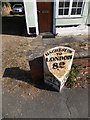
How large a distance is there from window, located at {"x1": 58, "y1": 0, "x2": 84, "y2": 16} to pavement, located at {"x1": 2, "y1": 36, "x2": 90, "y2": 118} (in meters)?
3.56

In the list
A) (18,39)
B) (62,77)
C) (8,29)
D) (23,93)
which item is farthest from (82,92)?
(8,29)

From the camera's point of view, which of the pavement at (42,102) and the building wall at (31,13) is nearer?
the pavement at (42,102)

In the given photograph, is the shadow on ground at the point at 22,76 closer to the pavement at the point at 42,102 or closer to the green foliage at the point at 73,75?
the pavement at the point at 42,102

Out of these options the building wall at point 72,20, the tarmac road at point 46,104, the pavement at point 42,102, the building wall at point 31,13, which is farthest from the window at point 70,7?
the tarmac road at point 46,104

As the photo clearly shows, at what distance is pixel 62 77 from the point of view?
16.3ft

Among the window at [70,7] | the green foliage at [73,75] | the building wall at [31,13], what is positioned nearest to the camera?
the green foliage at [73,75]

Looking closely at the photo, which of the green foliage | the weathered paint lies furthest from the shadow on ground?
the weathered paint

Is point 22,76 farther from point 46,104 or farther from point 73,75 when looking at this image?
point 73,75

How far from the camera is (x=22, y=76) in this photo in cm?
634

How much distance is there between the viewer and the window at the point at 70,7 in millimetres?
8141

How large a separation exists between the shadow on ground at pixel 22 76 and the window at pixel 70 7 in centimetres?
374

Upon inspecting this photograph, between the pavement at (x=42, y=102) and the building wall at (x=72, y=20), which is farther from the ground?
the building wall at (x=72, y=20)

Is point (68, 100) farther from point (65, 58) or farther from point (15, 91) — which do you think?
point (15, 91)

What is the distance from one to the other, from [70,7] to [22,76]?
4.28 meters
